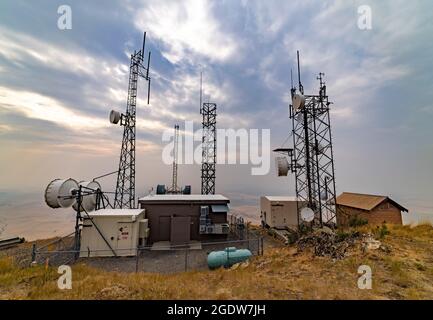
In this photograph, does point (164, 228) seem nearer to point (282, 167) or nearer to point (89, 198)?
point (89, 198)

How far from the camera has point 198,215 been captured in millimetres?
17266

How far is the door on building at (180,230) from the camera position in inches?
630

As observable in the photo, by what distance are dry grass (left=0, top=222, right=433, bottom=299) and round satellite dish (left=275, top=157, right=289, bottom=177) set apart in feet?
28.8

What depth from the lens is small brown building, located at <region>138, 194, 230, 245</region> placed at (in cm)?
1639

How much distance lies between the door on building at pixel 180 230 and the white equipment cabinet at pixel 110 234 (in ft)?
9.61

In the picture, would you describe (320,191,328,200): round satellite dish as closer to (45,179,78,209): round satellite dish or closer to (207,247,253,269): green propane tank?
(207,247,253,269): green propane tank

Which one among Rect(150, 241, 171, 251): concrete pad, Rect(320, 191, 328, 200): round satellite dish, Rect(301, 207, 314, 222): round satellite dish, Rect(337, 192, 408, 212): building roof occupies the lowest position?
Rect(150, 241, 171, 251): concrete pad

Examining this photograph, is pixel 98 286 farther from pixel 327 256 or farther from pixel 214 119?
pixel 214 119

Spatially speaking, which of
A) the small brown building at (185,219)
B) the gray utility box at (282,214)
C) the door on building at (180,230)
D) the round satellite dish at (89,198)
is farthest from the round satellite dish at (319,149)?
the round satellite dish at (89,198)

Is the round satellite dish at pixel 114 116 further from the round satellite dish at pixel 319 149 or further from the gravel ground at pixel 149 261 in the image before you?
the round satellite dish at pixel 319 149

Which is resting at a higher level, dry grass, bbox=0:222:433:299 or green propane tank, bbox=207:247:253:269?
dry grass, bbox=0:222:433:299

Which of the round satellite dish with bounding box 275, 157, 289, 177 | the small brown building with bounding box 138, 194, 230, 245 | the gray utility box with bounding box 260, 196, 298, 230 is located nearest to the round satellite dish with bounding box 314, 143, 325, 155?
the round satellite dish with bounding box 275, 157, 289, 177
